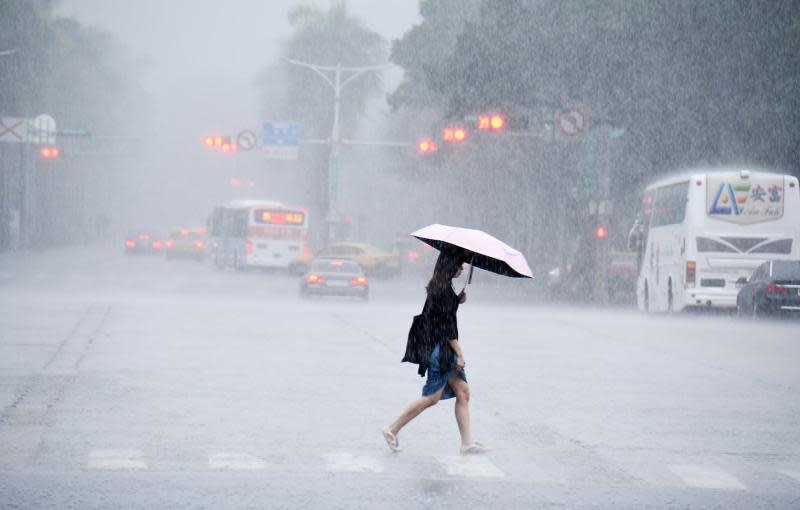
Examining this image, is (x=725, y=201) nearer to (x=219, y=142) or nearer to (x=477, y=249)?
(x=219, y=142)

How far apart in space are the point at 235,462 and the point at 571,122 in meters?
31.7

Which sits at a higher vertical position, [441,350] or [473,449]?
[441,350]

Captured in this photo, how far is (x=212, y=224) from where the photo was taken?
70750mm

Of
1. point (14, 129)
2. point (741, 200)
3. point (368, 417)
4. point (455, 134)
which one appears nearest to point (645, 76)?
point (455, 134)

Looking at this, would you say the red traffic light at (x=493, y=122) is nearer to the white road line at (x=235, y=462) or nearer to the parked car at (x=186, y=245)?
the white road line at (x=235, y=462)

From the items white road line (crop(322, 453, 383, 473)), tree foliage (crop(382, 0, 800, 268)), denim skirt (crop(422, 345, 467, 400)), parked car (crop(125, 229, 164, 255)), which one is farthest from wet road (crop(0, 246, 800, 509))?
parked car (crop(125, 229, 164, 255))

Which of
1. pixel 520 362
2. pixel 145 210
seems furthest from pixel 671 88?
pixel 145 210

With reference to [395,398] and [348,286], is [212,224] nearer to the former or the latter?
[348,286]

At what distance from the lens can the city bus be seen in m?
61.8

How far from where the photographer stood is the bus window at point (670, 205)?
37.1 meters

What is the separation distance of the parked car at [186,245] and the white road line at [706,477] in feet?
210

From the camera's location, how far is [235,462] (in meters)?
10.2

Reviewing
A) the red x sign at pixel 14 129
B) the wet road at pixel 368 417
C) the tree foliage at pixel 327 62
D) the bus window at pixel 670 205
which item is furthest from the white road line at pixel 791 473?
the tree foliage at pixel 327 62

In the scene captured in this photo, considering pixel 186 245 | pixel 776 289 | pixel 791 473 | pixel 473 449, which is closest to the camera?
pixel 791 473
